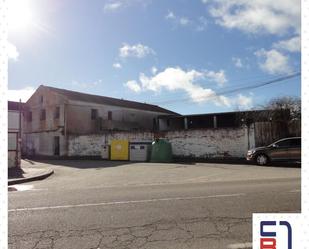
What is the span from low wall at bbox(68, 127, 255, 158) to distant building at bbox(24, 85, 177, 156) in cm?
450

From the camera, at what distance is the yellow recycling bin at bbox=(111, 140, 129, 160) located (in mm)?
29766

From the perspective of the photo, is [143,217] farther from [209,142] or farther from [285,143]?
[209,142]

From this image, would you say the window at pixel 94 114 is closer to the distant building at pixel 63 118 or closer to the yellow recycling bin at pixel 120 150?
the distant building at pixel 63 118

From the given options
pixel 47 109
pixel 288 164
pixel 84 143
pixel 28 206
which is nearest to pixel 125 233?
pixel 28 206

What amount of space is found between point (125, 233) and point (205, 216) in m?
1.71

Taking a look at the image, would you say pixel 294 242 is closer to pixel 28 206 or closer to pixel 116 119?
pixel 28 206

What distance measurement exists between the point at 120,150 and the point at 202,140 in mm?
7079

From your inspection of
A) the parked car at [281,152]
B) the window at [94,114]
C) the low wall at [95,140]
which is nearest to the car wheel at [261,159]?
the parked car at [281,152]

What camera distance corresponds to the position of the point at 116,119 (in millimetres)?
42812

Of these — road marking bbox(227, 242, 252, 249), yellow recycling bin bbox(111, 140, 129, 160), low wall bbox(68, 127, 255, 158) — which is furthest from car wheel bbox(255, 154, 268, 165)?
road marking bbox(227, 242, 252, 249)

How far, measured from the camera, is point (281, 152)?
67.8ft

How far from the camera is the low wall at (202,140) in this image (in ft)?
83.8

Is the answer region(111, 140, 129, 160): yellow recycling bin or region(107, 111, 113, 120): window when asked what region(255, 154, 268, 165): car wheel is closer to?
region(111, 140, 129, 160): yellow recycling bin
